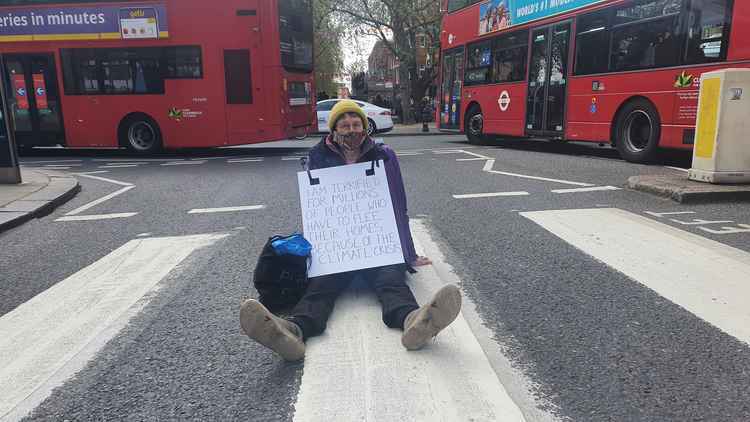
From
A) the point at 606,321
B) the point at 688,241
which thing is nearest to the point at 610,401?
the point at 606,321

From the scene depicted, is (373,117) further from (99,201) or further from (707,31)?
(99,201)

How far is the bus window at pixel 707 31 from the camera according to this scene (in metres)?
8.18

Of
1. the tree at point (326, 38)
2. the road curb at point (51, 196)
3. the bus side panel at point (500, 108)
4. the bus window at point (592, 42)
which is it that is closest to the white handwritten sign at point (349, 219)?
the road curb at point (51, 196)

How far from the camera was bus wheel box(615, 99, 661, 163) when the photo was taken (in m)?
9.46

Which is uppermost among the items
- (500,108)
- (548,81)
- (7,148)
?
(548,81)

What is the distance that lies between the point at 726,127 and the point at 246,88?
9.60 meters

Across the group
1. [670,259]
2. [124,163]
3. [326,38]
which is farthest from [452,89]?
[326,38]

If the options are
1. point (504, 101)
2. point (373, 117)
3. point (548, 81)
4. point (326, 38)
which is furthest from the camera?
point (326, 38)

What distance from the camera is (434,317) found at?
2500 mm

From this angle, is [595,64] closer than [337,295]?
No

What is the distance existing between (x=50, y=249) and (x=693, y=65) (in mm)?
9457

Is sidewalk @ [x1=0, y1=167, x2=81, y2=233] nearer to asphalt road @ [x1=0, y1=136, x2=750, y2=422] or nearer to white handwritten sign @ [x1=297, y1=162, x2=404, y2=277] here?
asphalt road @ [x1=0, y1=136, x2=750, y2=422]

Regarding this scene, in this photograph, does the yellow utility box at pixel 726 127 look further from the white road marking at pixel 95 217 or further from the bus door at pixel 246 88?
the bus door at pixel 246 88

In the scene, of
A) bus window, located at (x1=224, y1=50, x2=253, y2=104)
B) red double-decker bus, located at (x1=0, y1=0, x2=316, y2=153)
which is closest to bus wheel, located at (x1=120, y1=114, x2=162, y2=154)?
red double-decker bus, located at (x1=0, y1=0, x2=316, y2=153)
